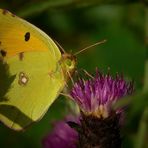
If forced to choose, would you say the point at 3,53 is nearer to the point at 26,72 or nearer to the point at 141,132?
the point at 26,72

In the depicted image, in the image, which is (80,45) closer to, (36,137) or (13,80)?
(36,137)

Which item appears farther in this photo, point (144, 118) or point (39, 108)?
point (144, 118)

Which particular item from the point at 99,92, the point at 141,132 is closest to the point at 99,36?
the point at 141,132

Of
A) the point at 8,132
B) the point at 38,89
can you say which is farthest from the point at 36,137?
the point at 38,89

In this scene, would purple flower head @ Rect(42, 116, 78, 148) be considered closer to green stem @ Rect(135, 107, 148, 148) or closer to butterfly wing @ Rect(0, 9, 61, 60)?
green stem @ Rect(135, 107, 148, 148)

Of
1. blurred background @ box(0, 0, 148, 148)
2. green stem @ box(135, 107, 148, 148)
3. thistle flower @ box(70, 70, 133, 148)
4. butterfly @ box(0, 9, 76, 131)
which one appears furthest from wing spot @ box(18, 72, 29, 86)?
blurred background @ box(0, 0, 148, 148)

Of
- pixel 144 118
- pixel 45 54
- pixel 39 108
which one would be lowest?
pixel 144 118

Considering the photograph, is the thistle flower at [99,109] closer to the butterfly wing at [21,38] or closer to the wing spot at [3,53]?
the butterfly wing at [21,38]

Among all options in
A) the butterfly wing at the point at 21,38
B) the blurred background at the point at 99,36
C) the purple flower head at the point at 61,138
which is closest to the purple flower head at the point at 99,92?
the butterfly wing at the point at 21,38
